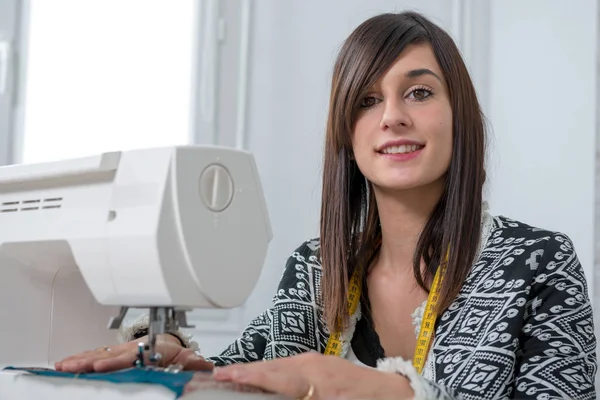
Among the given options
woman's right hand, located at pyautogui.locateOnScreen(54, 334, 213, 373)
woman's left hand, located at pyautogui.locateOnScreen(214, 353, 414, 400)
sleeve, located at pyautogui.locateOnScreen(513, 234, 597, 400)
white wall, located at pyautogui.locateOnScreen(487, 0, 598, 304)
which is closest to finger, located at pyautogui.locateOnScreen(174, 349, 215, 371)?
woman's right hand, located at pyautogui.locateOnScreen(54, 334, 213, 373)

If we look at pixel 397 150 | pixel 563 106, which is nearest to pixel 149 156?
pixel 397 150

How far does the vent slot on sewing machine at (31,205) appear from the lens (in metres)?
1.28

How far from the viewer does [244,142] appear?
3.45 m

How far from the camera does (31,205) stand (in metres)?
1.32

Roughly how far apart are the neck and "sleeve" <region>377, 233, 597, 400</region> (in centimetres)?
30

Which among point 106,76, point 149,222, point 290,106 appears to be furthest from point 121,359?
point 290,106

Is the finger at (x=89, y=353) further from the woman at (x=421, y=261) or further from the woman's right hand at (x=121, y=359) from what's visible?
the woman at (x=421, y=261)

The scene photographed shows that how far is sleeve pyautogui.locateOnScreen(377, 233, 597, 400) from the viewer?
1528 mm

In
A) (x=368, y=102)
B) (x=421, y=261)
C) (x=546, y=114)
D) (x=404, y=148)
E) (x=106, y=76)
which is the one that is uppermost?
(x=106, y=76)

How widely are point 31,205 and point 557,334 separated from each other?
1.02 m

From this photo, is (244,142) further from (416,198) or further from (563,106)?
(416,198)

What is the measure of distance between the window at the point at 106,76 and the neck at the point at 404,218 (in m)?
1.60

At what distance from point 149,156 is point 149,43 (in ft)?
7.66

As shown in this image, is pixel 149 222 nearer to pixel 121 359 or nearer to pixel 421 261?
pixel 121 359
